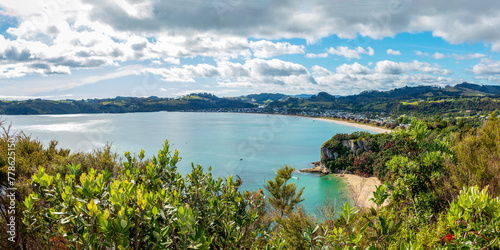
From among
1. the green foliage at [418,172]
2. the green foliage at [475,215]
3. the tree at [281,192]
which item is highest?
the green foliage at [475,215]

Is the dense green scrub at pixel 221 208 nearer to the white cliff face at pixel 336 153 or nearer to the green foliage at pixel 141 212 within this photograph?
the green foliage at pixel 141 212

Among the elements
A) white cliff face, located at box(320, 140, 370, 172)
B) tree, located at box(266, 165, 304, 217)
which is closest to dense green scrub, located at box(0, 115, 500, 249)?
tree, located at box(266, 165, 304, 217)

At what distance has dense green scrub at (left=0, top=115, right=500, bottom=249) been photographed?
2949 mm

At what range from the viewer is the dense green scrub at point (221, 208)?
2.95m

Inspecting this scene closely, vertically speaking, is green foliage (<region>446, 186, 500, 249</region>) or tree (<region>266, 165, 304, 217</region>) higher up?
green foliage (<region>446, 186, 500, 249</region>)

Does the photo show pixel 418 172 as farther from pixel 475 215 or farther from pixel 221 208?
pixel 221 208

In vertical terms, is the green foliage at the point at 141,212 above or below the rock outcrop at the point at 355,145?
above

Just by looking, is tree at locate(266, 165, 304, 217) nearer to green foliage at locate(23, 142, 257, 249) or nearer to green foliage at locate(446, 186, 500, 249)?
green foliage at locate(23, 142, 257, 249)

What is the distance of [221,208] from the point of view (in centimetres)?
399

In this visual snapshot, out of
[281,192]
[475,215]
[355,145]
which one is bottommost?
[355,145]

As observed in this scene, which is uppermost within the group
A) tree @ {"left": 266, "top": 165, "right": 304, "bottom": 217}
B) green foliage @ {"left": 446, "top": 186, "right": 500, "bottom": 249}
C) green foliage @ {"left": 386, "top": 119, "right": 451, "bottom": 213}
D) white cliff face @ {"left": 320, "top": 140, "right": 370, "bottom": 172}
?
green foliage @ {"left": 446, "top": 186, "right": 500, "bottom": 249}

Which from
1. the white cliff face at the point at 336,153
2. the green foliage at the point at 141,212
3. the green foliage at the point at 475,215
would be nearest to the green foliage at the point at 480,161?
the green foliage at the point at 475,215

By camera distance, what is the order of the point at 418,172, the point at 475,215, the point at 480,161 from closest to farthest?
the point at 475,215, the point at 480,161, the point at 418,172

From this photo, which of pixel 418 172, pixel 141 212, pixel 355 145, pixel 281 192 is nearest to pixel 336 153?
pixel 355 145
